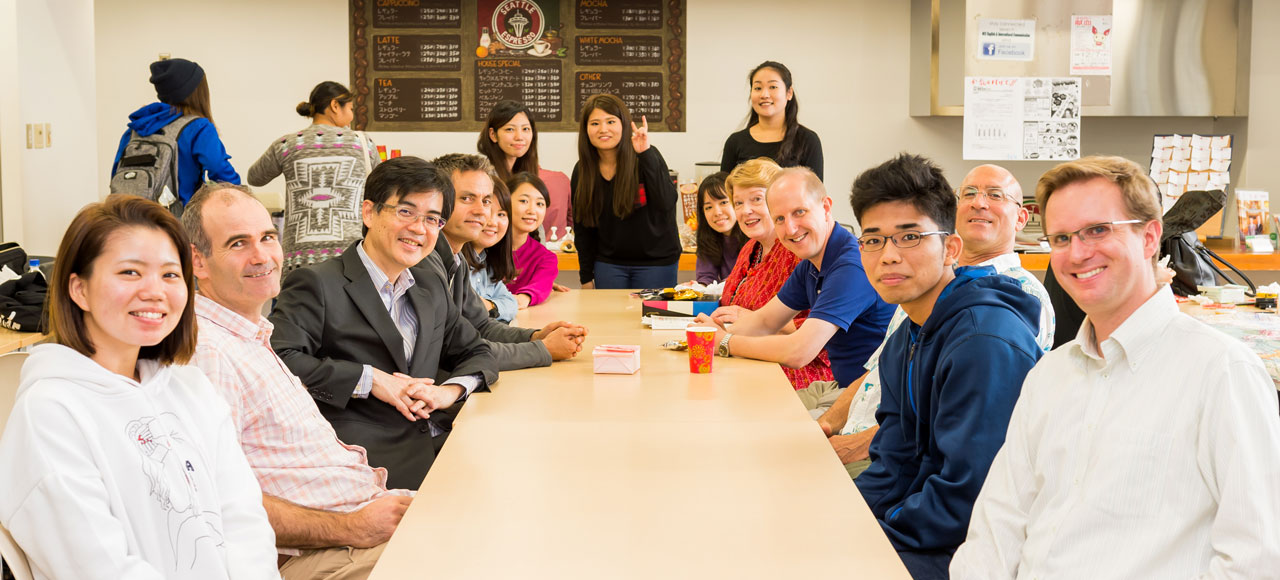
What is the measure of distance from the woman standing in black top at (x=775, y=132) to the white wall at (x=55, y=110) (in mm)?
3098

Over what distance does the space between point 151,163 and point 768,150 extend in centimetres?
259

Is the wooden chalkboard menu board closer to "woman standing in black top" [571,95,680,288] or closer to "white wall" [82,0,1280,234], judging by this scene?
"white wall" [82,0,1280,234]

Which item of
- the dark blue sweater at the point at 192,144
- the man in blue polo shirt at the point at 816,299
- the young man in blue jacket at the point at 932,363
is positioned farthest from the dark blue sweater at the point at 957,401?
the dark blue sweater at the point at 192,144

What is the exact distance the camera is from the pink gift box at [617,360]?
256 cm

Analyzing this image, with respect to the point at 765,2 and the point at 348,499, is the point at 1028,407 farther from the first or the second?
the point at 765,2

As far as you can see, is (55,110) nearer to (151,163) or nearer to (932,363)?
(151,163)

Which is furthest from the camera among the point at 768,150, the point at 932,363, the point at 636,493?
the point at 768,150

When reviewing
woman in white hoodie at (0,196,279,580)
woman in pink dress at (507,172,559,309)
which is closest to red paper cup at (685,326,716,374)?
woman in white hoodie at (0,196,279,580)

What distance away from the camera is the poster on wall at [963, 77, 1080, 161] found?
565 cm

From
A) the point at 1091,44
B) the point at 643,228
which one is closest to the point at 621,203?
the point at 643,228

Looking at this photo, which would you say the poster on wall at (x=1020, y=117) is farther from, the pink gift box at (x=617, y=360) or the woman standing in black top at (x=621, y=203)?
the pink gift box at (x=617, y=360)

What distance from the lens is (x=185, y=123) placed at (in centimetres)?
421

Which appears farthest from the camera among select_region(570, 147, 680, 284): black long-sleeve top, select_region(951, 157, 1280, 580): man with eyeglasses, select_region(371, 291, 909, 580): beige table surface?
select_region(570, 147, 680, 284): black long-sleeve top

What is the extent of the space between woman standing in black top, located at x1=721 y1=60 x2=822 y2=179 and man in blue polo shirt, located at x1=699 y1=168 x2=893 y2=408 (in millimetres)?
1460
